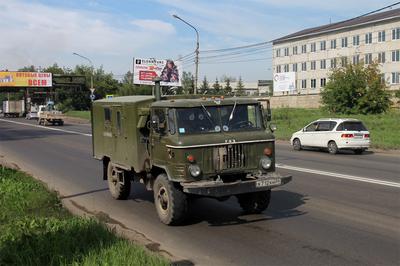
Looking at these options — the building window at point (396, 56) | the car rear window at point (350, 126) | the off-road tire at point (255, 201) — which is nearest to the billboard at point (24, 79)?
the building window at point (396, 56)

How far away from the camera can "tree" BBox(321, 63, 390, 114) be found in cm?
4888

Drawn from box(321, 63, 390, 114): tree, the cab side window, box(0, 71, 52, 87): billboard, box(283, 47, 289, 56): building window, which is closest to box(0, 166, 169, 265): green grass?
the cab side window

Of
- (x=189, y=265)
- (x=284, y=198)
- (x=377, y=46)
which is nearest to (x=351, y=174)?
(x=284, y=198)

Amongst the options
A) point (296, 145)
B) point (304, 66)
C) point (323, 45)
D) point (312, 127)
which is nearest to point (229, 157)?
point (312, 127)

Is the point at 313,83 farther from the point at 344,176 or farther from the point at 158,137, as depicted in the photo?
the point at 158,137

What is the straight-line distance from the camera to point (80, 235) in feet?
22.0

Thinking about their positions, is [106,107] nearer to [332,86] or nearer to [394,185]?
[394,185]

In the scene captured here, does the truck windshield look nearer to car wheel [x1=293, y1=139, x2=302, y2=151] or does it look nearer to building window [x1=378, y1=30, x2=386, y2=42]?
car wheel [x1=293, y1=139, x2=302, y2=151]

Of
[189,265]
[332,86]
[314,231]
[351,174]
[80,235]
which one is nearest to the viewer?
[189,265]

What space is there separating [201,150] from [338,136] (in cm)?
1516

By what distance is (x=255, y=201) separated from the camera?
9.12m

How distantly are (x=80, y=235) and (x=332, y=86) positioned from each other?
46.6 m

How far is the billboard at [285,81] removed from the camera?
9650cm

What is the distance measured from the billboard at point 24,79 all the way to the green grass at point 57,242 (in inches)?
3040
